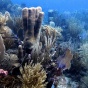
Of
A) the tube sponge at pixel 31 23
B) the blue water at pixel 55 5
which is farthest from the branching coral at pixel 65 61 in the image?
the blue water at pixel 55 5

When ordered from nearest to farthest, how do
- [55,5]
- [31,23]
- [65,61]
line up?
[65,61] → [31,23] → [55,5]

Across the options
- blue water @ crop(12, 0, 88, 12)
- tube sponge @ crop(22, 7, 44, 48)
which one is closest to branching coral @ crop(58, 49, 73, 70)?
tube sponge @ crop(22, 7, 44, 48)

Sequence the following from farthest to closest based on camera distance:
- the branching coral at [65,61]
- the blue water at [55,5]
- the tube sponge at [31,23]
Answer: the blue water at [55,5]
the tube sponge at [31,23]
the branching coral at [65,61]

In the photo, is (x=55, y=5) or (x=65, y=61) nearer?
(x=65, y=61)

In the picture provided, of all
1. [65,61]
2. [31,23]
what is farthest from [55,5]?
[65,61]

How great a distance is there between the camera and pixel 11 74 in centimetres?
516

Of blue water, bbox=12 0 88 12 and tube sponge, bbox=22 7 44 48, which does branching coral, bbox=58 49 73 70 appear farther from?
blue water, bbox=12 0 88 12

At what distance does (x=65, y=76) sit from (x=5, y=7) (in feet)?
55.0

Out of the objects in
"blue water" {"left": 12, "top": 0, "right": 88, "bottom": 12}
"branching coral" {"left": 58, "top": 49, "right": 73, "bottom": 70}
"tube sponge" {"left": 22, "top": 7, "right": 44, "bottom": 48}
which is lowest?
"branching coral" {"left": 58, "top": 49, "right": 73, "bottom": 70}

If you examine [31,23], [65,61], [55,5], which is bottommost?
[65,61]

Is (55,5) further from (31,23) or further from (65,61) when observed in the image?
(65,61)

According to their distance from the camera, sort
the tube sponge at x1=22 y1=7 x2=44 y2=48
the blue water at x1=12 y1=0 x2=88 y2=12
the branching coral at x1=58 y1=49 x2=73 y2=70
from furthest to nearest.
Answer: the blue water at x1=12 y1=0 x2=88 y2=12 < the tube sponge at x1=22 y1=7 x2=44 y2=48 < the branching coral at x1=58 y1=49 x2=73 y2=70

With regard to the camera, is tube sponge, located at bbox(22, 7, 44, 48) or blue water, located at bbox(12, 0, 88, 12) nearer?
tube sponge, located at bbox(22, 7, 44, 48)

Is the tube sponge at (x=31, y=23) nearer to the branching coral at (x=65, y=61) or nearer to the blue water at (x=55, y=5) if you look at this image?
the branching coral at (x=65, y=61)
